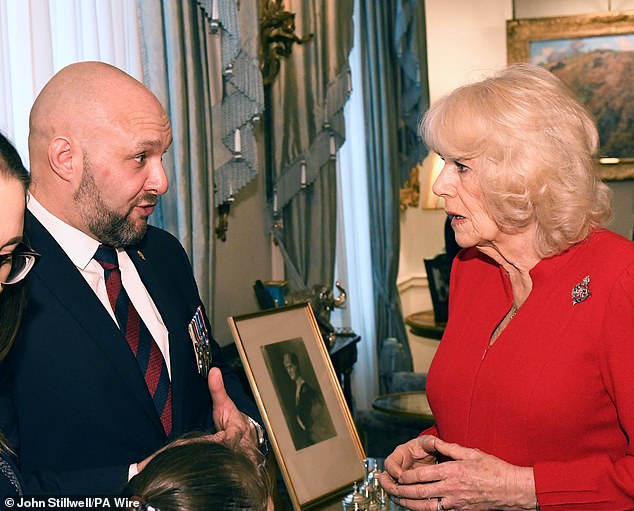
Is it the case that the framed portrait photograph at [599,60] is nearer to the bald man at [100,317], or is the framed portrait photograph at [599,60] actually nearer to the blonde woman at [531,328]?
the blonde woman at [531,328]

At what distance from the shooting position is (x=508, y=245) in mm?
2346

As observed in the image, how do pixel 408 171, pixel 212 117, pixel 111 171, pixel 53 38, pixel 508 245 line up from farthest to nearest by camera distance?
pixel 408 171 < pixel 212 117 < pixel 53 38 < pixel 508 245 < pixel 111 171

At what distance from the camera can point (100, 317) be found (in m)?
2.05

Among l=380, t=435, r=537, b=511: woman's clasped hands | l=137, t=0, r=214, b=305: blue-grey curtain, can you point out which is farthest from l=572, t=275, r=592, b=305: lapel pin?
l=137, t=0, r=214, b=305: blue-grey curtain

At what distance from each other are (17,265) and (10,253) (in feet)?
0.18

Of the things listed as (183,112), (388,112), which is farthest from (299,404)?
(388,112)

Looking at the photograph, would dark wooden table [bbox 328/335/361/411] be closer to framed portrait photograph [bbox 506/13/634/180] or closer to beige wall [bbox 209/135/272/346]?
beige wall [bbox 209/135/272/346]

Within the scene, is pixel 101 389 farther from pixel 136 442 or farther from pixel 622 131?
pixel 622 131

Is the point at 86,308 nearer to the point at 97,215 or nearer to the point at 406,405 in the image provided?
the point at 97,215

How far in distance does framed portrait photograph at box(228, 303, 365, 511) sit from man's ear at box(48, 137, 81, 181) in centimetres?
58

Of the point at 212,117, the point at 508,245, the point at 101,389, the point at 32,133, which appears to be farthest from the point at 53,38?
the point at 508,245

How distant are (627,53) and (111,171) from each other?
26.2 feet

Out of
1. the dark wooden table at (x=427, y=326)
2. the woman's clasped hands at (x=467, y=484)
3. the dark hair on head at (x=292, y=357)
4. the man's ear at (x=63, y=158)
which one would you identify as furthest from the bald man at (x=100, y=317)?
the dark wooden table at (x=427, y=326)

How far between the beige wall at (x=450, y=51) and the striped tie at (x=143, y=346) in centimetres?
729
